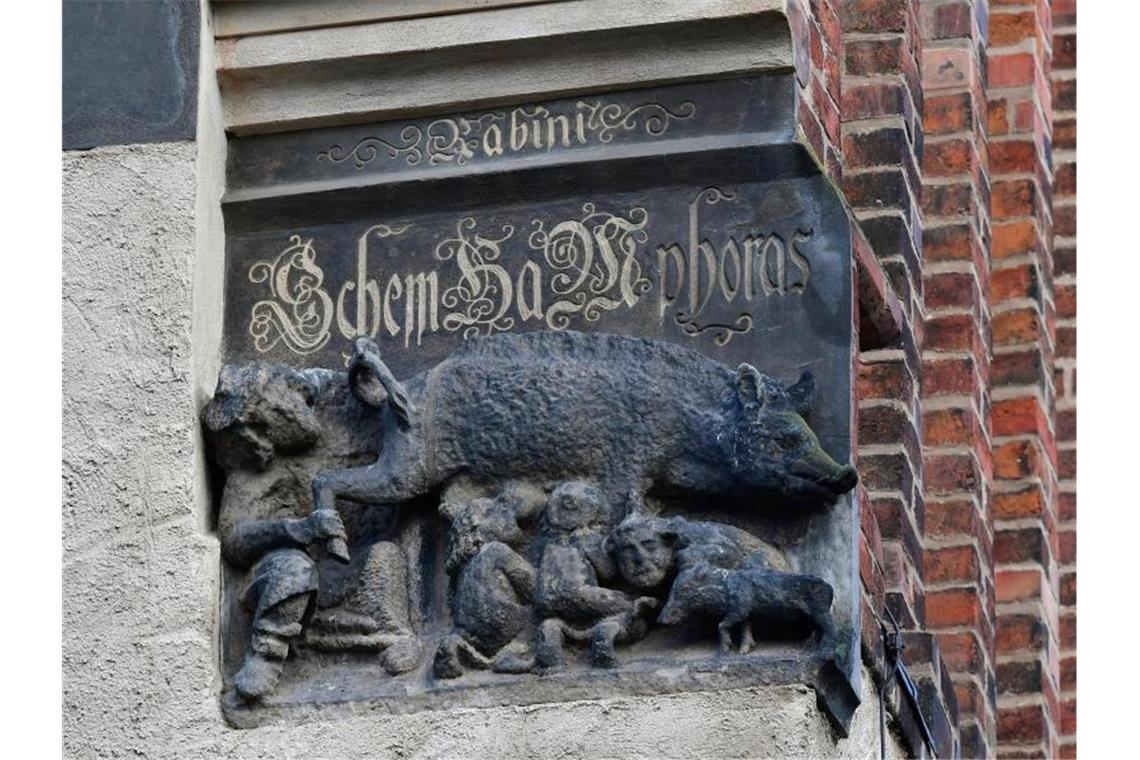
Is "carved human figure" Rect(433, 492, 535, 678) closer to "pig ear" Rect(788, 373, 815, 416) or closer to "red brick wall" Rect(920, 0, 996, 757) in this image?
"pig ear" Rect(788, 373, 815, 416)

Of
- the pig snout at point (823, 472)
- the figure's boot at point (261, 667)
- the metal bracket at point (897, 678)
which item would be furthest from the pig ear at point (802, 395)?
the figure's boot at point (261, 667)

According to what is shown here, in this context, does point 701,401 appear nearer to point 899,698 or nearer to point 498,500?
point 498,500

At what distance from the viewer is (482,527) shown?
661 cm

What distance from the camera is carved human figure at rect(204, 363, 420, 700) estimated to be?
6.64 m

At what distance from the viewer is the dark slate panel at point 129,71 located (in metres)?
7.01

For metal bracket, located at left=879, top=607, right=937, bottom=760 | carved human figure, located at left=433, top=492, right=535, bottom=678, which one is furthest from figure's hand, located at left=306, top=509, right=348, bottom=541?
metal bracket, located at left=879, top=607, right=937, bottom=760

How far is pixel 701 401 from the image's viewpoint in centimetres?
666

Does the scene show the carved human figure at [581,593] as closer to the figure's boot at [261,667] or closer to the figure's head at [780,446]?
the figure's head at [780,446]

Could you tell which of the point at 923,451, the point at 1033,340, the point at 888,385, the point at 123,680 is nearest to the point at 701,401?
the point at 123,680

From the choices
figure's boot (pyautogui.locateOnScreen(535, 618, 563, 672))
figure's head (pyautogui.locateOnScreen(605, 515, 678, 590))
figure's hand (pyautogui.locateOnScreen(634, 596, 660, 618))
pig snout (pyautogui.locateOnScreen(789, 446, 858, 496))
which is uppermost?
pig snout (pyautogui.locateOnScreen(789, 446, 858, 496))

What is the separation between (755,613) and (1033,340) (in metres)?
3.79

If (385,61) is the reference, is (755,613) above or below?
below

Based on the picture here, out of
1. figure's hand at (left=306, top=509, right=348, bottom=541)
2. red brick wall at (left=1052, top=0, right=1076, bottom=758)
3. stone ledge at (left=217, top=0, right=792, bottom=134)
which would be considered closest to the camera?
figure's hand at (left=306, top=509, right=348, bottom=541)

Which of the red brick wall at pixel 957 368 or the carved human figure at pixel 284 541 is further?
the red brick wall at pixel 957 368
